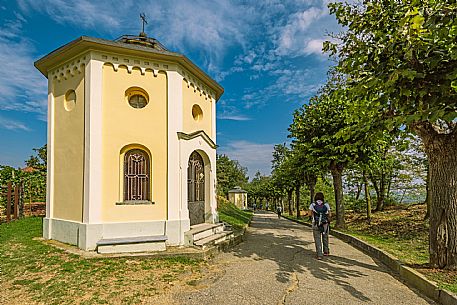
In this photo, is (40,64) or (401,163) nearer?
(40,64)

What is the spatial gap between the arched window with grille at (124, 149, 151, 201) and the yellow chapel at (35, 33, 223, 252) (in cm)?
3

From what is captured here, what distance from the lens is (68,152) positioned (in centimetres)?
997

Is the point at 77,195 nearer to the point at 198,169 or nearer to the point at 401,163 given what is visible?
the point at 198,169

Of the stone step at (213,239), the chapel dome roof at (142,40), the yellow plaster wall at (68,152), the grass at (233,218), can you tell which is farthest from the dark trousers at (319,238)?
the chapel dome roof at (142,40)

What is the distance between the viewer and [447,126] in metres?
7.02

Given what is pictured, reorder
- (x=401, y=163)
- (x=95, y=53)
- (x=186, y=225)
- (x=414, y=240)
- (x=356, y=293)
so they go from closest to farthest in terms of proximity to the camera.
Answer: (x=356, y=293), (x=95, y=53), (x=186, y=225), (x=414, y=240), (x=401, y=163)

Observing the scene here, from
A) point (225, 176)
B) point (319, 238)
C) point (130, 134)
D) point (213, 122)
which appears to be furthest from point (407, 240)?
point (225, 176)

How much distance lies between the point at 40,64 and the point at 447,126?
12672mm

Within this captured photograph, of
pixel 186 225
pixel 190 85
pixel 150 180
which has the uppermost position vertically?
pixel 190 85

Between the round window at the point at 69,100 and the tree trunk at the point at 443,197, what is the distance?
403 inches

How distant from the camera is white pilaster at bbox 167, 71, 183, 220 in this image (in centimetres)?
983

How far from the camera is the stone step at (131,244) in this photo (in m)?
8.53

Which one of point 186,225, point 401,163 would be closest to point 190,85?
point 186,225

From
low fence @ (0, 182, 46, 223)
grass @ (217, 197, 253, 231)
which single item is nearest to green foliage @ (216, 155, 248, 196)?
grass @ (217, 197, 253, 231)
